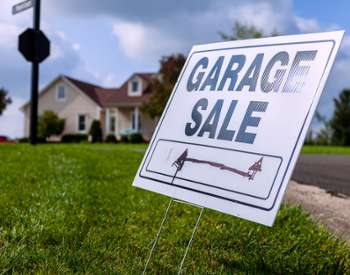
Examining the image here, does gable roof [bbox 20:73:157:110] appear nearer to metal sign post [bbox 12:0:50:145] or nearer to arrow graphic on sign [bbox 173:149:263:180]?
metal sign post [bbox 12:0:50:145]

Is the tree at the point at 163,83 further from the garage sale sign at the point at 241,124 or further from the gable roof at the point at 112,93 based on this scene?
the garage sale sign at the point at 241,124

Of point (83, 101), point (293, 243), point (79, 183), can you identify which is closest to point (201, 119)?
point (293, 243)

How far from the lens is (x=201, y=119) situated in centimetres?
311

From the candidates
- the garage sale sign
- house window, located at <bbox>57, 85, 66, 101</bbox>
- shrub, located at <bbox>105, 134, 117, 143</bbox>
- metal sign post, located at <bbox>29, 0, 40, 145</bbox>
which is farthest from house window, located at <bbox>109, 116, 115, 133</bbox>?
the garage sale sign

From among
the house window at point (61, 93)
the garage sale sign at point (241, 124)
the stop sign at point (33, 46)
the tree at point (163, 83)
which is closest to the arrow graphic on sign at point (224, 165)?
the garage sale sign at point (241, 124)

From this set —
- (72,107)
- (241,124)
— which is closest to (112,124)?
(72,107)

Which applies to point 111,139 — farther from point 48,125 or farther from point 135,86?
point 135,86

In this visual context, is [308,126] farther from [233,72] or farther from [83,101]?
[83,101]

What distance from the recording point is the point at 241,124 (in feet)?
9.35

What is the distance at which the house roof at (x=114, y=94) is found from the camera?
1742 inches

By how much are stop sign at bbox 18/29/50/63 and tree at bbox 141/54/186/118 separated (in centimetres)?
2437

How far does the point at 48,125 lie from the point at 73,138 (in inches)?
97.7

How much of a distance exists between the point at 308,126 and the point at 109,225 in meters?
2.33

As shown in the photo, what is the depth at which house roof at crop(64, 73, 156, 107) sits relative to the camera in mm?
44250
